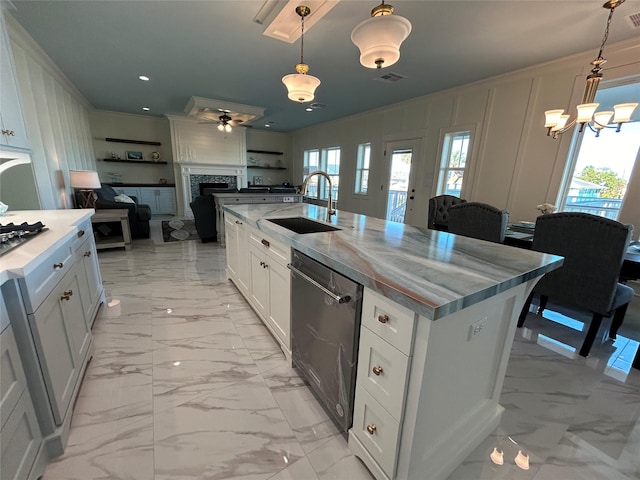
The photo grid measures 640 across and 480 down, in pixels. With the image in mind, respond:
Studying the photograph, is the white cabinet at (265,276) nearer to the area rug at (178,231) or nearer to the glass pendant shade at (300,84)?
the glass pendant shade at (300,84)

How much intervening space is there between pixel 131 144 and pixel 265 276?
7593mm

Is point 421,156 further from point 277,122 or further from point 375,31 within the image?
point 277,122

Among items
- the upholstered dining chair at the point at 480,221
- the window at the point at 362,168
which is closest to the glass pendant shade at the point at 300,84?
the upholstered dining chair at the point at 480,221

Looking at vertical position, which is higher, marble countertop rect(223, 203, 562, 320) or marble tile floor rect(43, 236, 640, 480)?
marble countertop rect(223, 203, 562, 320)

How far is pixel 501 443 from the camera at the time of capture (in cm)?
129

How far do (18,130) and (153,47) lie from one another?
2.06 metres

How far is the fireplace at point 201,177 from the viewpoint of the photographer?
719 cm

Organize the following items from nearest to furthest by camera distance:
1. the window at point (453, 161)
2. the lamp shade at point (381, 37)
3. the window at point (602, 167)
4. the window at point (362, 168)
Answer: the lamp shade at point (381, 37), the window at point (602, 167), the window at point (453, 161), the window at point (362, 168)

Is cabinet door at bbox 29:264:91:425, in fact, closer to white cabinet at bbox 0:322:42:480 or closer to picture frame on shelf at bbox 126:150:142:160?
white cabinet at bbox 0:322:42:480

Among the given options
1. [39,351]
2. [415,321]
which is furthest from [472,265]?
[39,351]

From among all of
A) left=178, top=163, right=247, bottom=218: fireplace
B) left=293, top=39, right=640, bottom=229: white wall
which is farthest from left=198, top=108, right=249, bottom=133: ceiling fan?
left=293, top=39, right=640, bottom=229: white wall

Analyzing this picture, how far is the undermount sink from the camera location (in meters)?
1.99

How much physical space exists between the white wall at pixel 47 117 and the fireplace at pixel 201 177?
2.27 m

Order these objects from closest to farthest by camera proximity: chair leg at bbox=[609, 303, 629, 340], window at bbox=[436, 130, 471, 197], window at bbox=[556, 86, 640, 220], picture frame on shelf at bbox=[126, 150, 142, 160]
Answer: chair leg at bbox=[609, 303, 629, 340] → window at bbox=[556, 86, 640, 220] → window at bbox=[436, 130, 471, 197] → picture frame on shelf at bbox=[126, 150, 142, 160]
